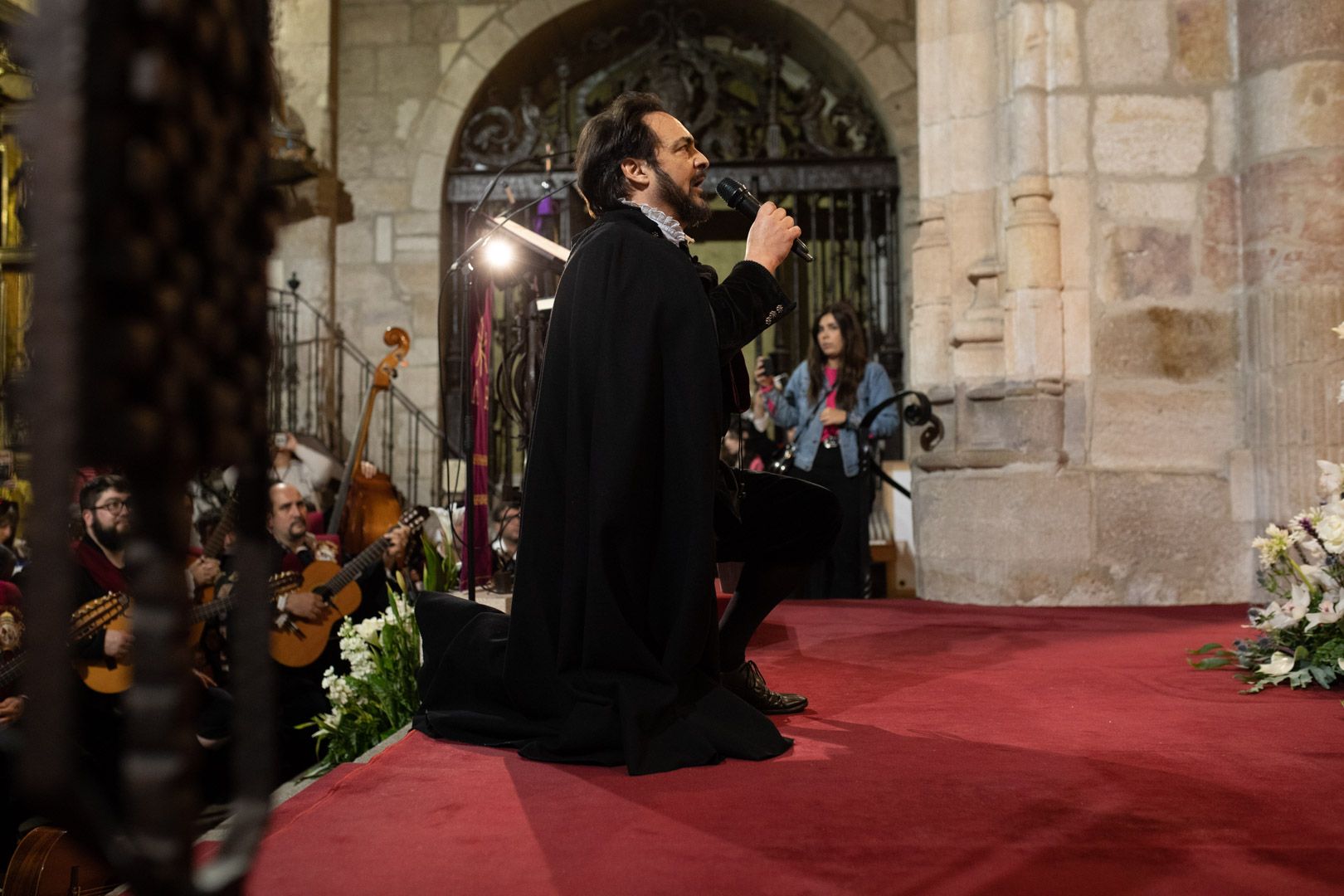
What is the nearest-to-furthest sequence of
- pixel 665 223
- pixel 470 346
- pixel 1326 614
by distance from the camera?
pixel 665 223, pixel 1326 614, pixel 470 346

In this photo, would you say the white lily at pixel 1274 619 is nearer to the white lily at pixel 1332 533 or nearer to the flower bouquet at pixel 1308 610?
the flower bouquet at pixel 1308 610

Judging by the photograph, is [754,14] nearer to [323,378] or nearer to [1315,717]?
[323,378]

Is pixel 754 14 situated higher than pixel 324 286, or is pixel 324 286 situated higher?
pixel 754 14

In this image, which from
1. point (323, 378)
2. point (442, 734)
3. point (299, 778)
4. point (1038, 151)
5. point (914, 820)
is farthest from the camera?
point (323, 378)

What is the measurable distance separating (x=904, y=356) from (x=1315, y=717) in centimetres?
689

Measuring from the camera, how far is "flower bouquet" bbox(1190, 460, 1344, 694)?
288cm

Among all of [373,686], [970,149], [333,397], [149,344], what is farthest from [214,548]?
[333,397]

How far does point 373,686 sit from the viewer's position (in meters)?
3.49

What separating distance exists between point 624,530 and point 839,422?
3.25 metres

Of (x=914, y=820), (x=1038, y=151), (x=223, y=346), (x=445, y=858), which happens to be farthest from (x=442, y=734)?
(x=1038, y=151)

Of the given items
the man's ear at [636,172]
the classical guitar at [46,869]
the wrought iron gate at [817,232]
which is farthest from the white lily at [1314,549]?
the wrought iron gate at [817,232]

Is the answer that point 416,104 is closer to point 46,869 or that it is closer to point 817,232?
point 817,232

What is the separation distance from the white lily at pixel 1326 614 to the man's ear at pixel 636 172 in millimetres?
1954

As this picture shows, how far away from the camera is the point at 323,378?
9234 mm
